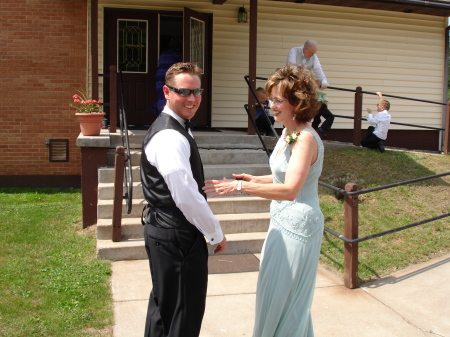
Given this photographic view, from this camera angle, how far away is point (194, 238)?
9.53 feet

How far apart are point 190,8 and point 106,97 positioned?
2.31m

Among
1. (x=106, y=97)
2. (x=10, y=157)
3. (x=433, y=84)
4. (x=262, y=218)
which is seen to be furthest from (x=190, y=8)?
(x=433, y=84)

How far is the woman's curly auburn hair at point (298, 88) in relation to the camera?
307cm

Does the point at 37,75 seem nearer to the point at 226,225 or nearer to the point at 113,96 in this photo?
the point at 113,96

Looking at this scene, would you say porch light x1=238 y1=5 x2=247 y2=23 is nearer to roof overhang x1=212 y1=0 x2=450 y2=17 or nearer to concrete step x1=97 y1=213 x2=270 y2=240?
roof overhang x1=212 y1=0 x2=450 y2=17

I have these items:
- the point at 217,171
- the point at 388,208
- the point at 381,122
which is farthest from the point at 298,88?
the point at 381,122

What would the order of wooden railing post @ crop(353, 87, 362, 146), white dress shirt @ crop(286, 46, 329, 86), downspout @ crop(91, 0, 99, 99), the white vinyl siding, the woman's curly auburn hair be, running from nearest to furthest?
the woman's curly auburn hair
downspout @ crop(91, 0, 99, 99)
white dress shirt @ crop(286, 46, 329, 86)
wooden railing post @ crop(353, 87, 362, 146)
the white vinyl siding

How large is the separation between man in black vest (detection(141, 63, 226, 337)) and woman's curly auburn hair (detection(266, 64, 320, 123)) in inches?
19.8

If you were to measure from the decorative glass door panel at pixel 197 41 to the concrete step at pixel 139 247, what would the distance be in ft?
15.4

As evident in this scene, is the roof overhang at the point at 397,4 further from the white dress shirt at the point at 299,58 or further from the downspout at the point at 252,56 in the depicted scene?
the white dress shirt at the point at 299,58

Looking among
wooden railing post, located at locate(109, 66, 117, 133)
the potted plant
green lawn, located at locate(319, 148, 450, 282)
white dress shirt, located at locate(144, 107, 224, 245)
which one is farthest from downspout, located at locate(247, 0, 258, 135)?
white dress shirt, located at locate(144, 107, 224, 245)

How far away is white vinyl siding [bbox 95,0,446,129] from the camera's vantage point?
1045 cm

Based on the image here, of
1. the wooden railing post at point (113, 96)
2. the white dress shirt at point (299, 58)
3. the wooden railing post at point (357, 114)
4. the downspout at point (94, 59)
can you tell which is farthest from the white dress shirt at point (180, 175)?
the wooden railing post at point (357, 114)

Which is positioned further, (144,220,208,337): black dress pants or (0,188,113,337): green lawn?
(0,188,113,337): green lawn
